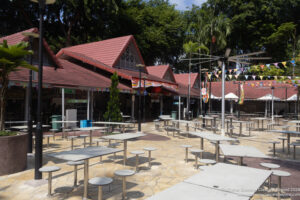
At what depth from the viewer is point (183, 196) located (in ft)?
8.54

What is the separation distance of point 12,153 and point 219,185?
5234mm

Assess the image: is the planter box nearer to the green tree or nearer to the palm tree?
the palm tree

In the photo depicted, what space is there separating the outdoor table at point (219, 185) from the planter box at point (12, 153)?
4677 millimetres

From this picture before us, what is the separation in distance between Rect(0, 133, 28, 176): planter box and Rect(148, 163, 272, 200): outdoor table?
468 centimetres

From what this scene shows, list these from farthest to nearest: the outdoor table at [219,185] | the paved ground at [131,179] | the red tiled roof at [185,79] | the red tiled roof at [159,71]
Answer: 1. the red tiled roof at [185,79]
2. the red tiled roof at [159,71]
3. the paved ground at [131,179]
4. the outdoor table at [219,185]

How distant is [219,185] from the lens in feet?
9.68

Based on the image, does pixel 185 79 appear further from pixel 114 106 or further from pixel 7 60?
pixel 7 60

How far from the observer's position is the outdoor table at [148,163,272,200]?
2.62 metres

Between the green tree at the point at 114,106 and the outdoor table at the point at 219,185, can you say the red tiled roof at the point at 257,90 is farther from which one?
the outdoor table at the point at 219,185

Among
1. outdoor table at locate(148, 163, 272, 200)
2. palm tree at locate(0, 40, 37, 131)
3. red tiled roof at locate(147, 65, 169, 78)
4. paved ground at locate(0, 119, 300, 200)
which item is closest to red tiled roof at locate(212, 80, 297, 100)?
red tiled roof at locate(147, 65, 169, 78)

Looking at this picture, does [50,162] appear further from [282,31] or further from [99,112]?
[282,31]

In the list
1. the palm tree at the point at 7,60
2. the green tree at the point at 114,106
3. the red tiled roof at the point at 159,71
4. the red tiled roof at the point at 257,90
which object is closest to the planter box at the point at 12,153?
the palm tree at the point at 7,60

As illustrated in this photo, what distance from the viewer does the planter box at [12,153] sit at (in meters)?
5.56

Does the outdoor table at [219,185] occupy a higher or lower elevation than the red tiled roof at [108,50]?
lower
